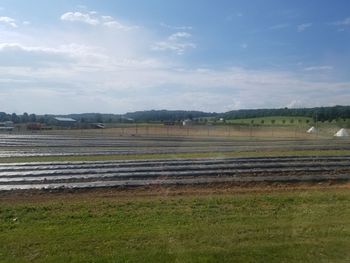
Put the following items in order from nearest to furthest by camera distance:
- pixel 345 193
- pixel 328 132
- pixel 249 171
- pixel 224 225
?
pixel 224 225 < pixel 345 193 < pixel 249 171 < pixel 328 132

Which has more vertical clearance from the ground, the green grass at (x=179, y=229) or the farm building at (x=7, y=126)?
the farm building at (x=7, y=126)

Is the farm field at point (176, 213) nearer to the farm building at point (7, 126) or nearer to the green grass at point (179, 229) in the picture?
the green grass at point (179, 229)

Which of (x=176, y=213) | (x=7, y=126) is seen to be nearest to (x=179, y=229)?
(x=176, y=213)

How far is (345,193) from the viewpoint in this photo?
1358 centimetres

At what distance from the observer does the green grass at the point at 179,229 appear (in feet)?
23.6

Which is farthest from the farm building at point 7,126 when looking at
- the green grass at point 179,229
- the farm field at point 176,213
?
the green grass at point 179,229

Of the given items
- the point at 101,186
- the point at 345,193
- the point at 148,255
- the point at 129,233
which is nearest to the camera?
the point at 148,255

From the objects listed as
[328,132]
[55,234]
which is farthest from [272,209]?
[328,132]

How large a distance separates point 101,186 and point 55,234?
6.46 meters

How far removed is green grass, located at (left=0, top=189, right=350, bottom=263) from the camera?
283 inches

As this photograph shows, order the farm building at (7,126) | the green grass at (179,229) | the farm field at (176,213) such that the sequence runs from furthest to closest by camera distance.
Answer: the farm building at (7,126), the farm field at (176,213), the green grass at (179,229)

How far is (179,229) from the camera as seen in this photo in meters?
8.78

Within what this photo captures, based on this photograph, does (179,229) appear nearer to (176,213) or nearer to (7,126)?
(176,213)

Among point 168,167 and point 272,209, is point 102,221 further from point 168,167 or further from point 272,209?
point 168,167
